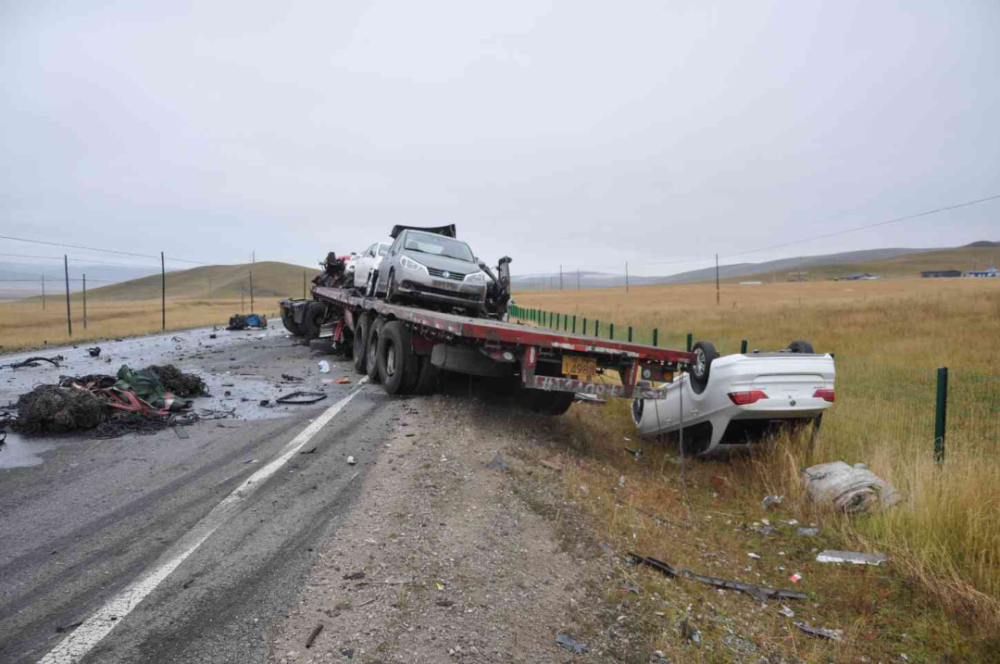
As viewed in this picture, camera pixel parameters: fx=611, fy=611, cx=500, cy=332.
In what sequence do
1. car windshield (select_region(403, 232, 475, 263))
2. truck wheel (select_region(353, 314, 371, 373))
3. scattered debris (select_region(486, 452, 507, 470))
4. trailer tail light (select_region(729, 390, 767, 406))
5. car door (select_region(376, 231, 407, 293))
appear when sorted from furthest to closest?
car windshield (select_region(403, 232, 475, 263))
truck wheel (select_region(353, 314, 371, 373))
car door (select_region(376, 231, 407, 293))
trailer tail light (select_region(729, 390, 767, 406))
scattered debris (select_region(486, 452, 507, 470))

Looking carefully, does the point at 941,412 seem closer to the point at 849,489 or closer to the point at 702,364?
the point at 849,489

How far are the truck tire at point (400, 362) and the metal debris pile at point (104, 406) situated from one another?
2447 millimetres

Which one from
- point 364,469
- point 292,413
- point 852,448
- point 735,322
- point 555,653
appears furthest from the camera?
point 735,322

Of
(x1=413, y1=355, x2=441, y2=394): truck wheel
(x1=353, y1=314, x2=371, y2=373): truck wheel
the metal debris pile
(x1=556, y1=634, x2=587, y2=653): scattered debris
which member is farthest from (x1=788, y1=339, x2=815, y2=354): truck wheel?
the metal debris pile

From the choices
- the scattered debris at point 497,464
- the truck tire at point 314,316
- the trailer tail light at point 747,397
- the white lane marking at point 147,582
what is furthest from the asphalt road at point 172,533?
the truck tire at point 314,316

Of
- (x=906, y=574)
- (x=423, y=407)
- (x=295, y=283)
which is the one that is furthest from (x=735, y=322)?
(x=295, y=283)

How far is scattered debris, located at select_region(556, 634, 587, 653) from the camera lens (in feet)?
9.72

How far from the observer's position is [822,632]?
12.0 feet

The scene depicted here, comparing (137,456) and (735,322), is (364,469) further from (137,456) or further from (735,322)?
(735,322)

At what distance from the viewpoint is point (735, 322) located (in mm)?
25141

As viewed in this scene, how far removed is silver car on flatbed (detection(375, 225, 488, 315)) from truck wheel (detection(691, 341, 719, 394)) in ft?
14.6

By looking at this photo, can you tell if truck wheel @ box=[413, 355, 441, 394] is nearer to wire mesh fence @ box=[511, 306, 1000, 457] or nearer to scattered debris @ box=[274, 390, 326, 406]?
scattered debris @ box=[274, 390, 326, 406]

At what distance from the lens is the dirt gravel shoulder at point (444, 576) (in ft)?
9.19

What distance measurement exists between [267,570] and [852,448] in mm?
6466
